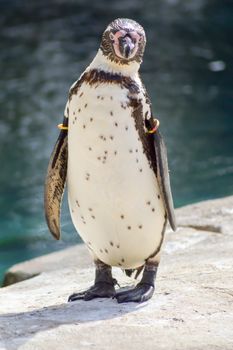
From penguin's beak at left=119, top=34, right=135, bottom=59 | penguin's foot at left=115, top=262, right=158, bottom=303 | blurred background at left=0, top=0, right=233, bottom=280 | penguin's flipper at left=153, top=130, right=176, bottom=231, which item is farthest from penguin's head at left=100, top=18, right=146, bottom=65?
blurred background at left=0, top=0, right=233, bottom=280

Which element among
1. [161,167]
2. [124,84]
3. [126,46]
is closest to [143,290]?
[161,167]

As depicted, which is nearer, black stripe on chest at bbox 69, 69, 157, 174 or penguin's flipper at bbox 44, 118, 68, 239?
black stripe on chest at bbox 69, 69, 157, 174

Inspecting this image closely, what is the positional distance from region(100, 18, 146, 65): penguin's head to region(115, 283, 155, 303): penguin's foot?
30.4 inches

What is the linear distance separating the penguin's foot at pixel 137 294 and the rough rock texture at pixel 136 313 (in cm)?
2

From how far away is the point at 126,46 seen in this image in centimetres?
350

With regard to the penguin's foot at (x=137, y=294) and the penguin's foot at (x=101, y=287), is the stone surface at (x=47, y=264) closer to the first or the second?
the penguin's foot at (x=101, y=287)

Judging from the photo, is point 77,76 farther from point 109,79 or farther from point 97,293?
point 109,79

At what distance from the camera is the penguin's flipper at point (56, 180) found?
3.79m

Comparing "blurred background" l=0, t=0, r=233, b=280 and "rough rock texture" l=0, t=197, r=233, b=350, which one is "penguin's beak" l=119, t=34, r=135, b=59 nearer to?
"rough rock texture" l=0, t=197, r=233, b=350

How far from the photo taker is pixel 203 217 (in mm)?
5539

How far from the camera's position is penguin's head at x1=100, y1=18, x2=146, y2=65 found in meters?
3.51

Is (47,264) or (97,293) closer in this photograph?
(97,293)

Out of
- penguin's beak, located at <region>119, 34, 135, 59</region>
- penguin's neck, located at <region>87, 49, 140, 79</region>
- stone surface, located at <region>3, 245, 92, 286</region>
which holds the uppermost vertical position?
penguin's beak, located at <region>119, 34, 135, 59</region>

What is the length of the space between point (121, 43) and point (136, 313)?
87cm
